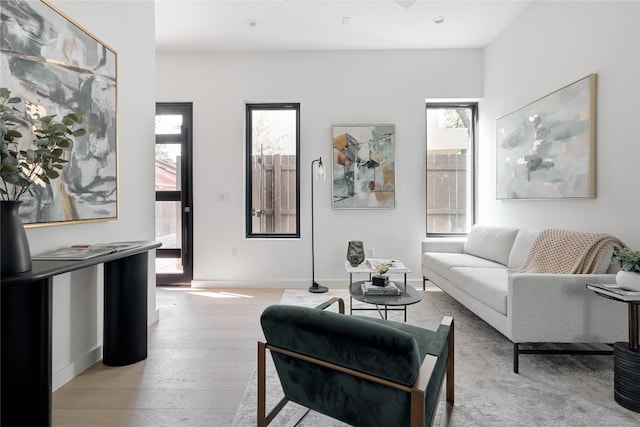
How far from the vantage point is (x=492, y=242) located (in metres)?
3.46

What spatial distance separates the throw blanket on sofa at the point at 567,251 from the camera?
2156mm

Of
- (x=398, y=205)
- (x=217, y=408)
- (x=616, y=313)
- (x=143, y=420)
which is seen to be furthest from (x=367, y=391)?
(x=398, y=205)

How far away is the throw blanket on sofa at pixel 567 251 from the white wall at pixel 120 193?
3.27 m

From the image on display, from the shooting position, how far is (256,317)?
3119 millimetres

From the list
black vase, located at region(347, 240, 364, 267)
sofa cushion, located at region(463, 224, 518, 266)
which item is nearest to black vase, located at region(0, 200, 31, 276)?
black vase, located at region(347, 240, 364, 267)

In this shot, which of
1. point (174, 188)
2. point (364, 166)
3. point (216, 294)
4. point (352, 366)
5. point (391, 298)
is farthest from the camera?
point (174, 188)

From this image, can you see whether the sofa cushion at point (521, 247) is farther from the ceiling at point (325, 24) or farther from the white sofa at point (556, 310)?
the ceiling at point (325, 24)

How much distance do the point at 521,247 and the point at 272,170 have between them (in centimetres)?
303

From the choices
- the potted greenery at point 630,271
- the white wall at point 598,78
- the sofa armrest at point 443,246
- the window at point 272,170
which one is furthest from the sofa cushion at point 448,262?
the window at point 272,170

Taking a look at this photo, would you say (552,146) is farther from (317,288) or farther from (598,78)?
(317,288)

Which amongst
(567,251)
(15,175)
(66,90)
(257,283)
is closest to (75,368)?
(15,175)

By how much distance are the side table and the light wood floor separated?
81.8 inches

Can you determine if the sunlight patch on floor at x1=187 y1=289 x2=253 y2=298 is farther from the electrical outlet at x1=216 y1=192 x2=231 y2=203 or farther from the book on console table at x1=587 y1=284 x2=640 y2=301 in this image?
the book on console table at x1=587 y1=284 x2=640 y2=301

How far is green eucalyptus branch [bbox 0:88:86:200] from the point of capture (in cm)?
133
